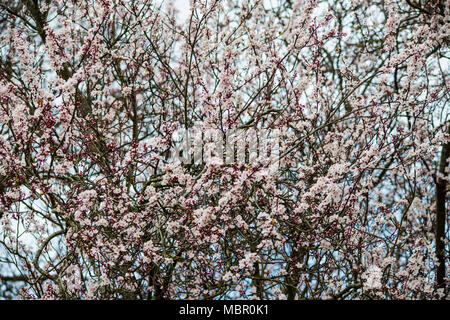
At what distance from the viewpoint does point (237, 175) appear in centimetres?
428

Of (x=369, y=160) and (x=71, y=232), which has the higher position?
(x=369, y=160)

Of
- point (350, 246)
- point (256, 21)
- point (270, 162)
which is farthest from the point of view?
point (256, 21)

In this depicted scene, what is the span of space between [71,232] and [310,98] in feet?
9.95

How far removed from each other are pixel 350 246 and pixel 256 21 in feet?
10.8
